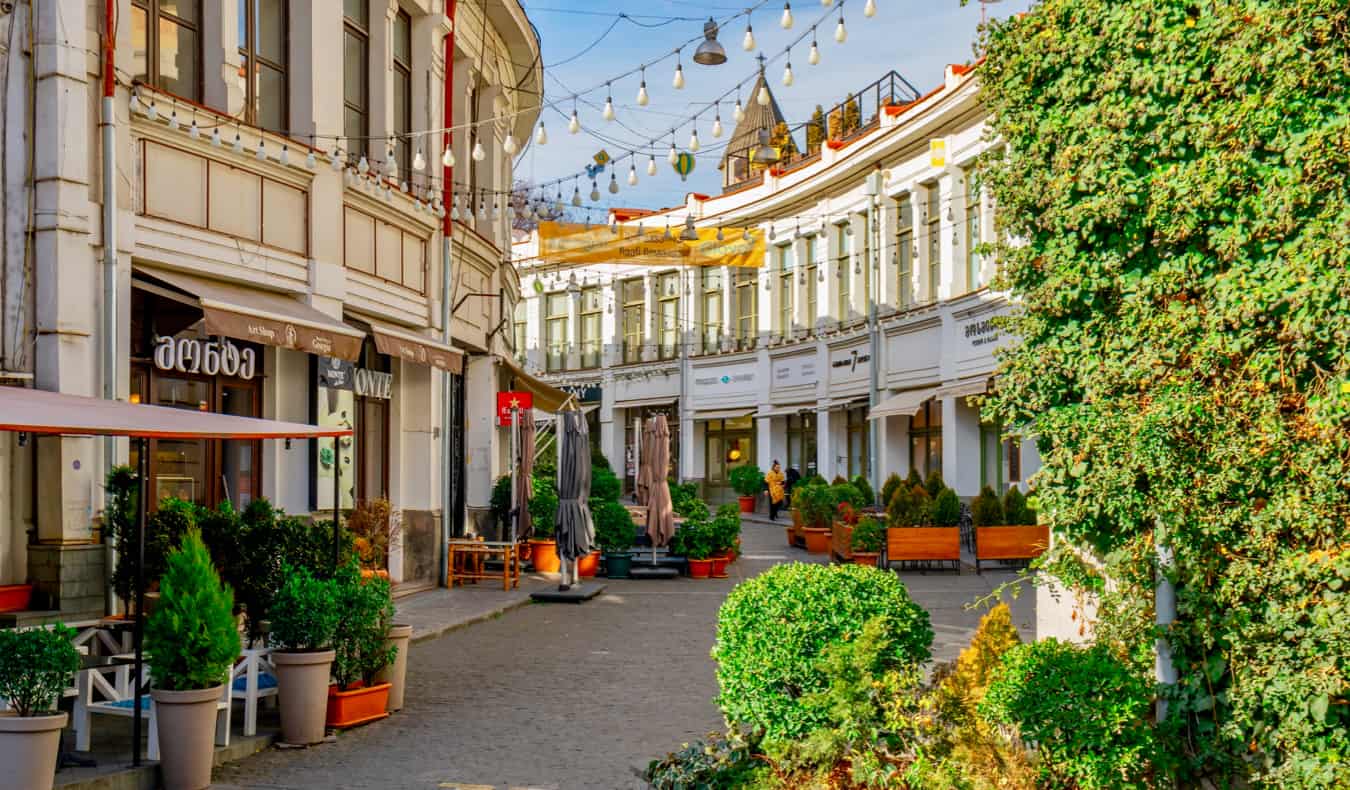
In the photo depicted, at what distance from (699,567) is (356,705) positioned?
12.3m

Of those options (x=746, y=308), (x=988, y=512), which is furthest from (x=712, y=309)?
(x=988, y=512)

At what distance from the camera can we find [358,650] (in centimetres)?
944

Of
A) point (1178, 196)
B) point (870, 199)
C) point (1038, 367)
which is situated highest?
point (870, 199)

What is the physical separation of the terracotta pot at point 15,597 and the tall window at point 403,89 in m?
8.84

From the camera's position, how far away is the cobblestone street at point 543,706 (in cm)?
798

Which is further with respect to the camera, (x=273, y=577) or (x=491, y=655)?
(x=491, y=655)

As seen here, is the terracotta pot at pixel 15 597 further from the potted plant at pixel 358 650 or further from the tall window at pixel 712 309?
the tall window at pixel 712 309

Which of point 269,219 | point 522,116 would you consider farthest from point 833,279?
point 269,219

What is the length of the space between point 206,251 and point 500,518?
34.5 feet

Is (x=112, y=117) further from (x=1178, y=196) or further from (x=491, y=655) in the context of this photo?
(x=1178, y=196)

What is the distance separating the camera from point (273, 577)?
10.4 m

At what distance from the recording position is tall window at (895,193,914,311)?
111 ft

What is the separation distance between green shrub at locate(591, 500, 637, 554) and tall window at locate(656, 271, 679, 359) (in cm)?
2785

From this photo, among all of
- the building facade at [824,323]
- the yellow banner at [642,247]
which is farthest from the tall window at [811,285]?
the yellow banner at [642,247]
